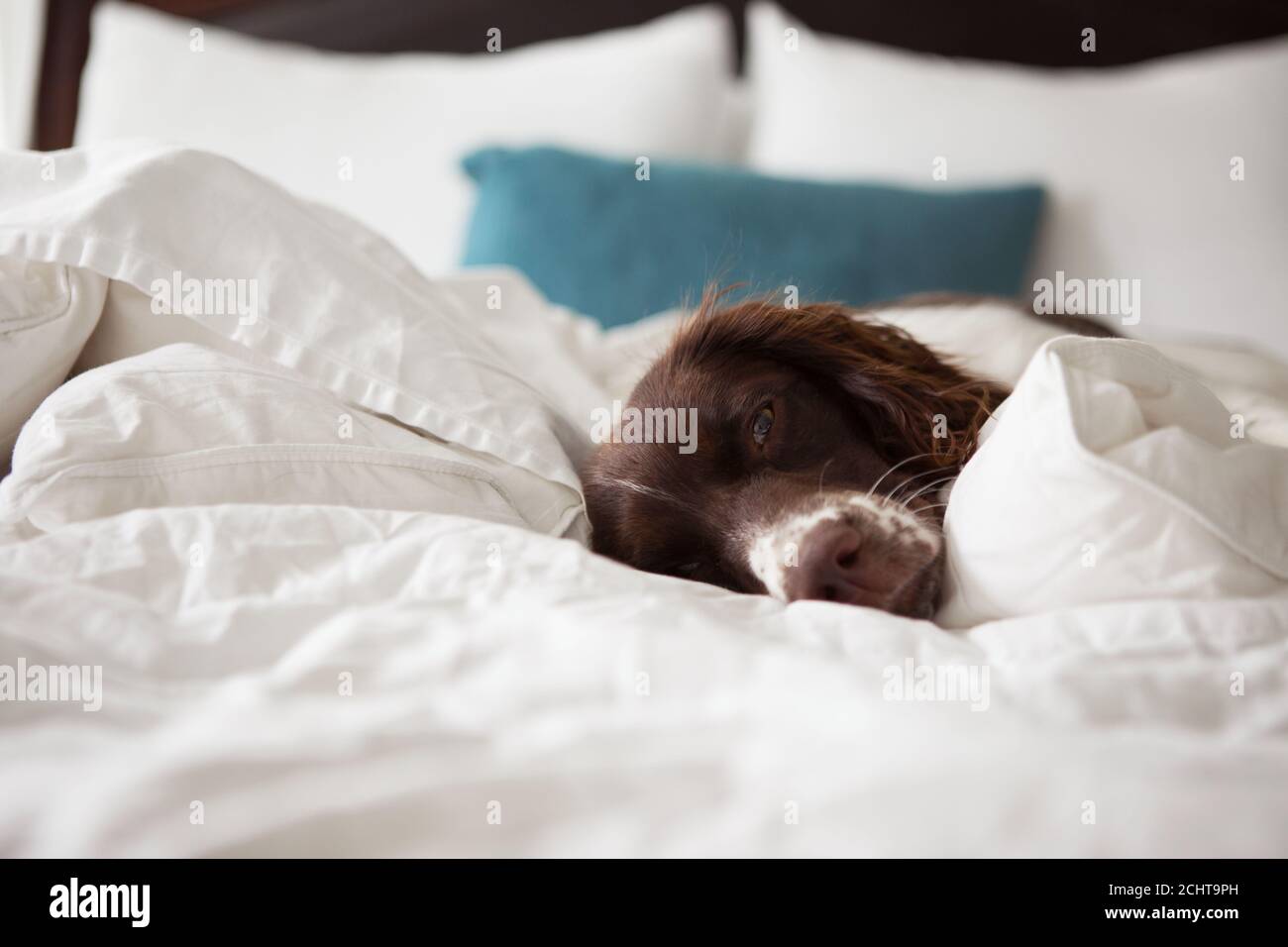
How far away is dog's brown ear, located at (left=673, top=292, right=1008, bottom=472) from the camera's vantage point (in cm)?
174

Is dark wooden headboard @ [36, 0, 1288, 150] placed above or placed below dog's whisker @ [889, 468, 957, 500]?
above

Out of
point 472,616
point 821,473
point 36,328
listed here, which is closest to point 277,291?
point 36,328

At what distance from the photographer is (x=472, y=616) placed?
1042 millimetres

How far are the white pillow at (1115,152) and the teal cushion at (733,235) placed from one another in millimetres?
187

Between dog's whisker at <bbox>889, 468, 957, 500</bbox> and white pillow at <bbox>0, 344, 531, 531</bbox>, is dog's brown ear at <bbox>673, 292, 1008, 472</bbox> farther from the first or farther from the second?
white pillow at <bbox>0, 344, 531, 531</bbox>

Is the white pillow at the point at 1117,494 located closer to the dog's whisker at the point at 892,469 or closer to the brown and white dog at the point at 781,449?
the brown and white dog at the point at 781,449

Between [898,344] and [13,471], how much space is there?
1421mm

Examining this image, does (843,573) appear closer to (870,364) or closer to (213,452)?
(870,364)

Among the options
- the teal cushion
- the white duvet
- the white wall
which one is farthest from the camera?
the white wall

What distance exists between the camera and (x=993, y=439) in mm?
1232

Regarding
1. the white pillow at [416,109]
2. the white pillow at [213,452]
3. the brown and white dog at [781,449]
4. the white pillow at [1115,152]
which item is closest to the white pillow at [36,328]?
the white pillow at [213,452]

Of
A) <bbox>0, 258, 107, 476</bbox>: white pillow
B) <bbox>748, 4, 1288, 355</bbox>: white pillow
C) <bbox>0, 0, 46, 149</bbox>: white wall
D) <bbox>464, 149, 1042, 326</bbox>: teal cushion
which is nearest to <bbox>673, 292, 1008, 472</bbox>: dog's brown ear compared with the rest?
<bbox>464, 149, 1042, 326</bbox>: teal cushion

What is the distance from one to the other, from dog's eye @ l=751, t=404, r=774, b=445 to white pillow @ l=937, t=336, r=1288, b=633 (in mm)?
506
